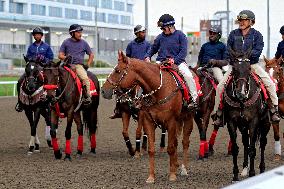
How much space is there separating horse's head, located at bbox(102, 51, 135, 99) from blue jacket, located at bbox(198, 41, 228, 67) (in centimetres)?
484

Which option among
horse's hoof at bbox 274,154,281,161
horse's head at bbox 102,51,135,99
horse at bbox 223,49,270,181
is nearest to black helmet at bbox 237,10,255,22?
horse at bbox 223,49,270,181

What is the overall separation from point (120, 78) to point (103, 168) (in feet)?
8.06

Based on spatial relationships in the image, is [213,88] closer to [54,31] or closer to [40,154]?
[40,154]

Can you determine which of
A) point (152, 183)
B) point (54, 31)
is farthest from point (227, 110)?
point (54, 31)

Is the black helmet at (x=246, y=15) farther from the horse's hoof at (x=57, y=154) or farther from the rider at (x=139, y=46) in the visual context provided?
the horse's hoof at (x=57, y=154)

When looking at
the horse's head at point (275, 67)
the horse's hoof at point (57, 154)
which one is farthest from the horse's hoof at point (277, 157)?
the horse's hoof at point (57, 154)

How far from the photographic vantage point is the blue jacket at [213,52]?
14750 millimetres

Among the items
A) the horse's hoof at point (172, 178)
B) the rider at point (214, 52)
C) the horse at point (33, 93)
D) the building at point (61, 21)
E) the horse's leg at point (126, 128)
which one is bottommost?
the horse's hoof at point (172, 178)

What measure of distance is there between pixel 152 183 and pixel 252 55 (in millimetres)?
2544

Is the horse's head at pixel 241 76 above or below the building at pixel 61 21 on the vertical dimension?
below

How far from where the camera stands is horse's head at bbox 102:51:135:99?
10242mm

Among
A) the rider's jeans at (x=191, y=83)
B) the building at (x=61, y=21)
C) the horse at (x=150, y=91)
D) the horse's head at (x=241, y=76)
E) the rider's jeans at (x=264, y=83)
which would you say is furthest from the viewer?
the building at (x=61, y=21)

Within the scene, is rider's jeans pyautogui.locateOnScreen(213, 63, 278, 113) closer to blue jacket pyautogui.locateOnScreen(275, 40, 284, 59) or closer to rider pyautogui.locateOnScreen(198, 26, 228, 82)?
blue jacket pyautogui.locateOnScreen(275, 40, 284, 59)

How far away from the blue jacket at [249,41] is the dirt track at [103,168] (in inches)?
79.3
